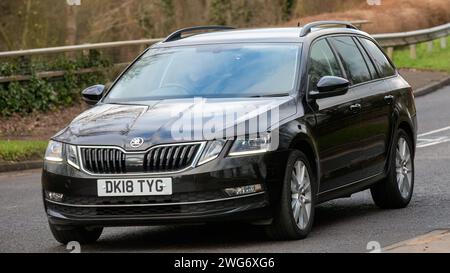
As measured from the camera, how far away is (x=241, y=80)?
34.9 ft

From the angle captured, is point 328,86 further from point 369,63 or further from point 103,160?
point 103,160

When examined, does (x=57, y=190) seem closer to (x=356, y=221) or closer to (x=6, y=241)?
(x=6, y=241)

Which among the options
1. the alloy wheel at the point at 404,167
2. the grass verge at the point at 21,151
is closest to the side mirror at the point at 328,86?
the alloy wheel at the point at 404,167

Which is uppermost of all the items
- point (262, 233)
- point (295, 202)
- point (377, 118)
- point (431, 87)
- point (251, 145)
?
point (251, 145)

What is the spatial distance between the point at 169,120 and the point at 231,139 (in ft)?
1.72

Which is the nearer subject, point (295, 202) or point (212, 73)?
A: point (295, 202)

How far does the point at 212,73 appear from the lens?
424 inches

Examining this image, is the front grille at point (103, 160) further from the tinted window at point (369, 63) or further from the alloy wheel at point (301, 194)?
the tinted window at point (369, 63)

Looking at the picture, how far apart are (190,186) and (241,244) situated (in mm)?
783

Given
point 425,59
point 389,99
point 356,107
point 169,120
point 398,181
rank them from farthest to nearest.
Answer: point 425,59, point 398,181, point 389,99, point 356,107, point 169,120

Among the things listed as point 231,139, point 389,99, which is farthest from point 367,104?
point 231,139

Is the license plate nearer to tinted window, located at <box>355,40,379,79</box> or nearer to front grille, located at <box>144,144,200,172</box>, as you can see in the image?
front grille, located at <box>144,144,200,172</box>

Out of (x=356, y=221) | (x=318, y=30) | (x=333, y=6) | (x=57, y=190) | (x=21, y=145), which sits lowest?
(x=333, y=6)
